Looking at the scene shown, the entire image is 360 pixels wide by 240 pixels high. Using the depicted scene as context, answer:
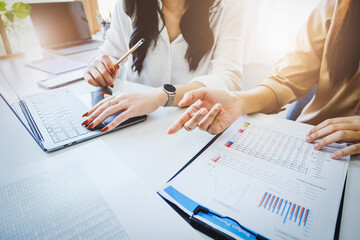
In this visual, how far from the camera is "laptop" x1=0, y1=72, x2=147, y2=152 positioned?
1.78ft

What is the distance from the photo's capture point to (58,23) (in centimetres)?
144

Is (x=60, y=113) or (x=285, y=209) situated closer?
(x=285, y=209)

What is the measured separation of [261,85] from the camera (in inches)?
32.3

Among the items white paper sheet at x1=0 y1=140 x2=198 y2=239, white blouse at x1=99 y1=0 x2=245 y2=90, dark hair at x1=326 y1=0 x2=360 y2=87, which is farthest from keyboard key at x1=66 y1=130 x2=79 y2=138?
dark hair at x1=326 y1=0 x2=360 y2=87

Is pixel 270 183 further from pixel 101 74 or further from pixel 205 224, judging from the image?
pixel 101 74

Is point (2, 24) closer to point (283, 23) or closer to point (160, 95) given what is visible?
point (160, 95)

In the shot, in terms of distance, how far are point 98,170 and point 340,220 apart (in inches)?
18.3

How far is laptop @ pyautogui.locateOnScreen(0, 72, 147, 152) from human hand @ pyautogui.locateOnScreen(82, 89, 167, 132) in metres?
0.02

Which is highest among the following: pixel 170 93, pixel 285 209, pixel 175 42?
pixel 175 42

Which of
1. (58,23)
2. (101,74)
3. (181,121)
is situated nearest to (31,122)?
(101,74)

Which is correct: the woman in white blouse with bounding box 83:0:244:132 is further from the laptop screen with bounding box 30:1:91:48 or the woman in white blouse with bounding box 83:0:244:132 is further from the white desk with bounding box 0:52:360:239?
the laptop screen with bounding box 30:1:91:48

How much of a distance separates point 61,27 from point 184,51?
1002 millimetres

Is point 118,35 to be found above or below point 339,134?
above

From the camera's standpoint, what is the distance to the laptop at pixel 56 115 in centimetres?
54
